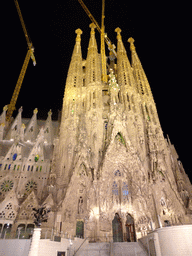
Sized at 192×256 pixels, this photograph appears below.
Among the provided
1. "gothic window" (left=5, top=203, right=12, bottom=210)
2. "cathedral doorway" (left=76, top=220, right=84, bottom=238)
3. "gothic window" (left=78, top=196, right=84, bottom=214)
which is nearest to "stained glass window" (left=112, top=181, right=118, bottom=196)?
"gothic window" (left=78, top=196, right=84, bottom=214)

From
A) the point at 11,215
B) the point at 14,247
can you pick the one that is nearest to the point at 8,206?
the point at 11,215

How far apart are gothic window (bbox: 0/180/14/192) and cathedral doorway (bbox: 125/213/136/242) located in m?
15.0

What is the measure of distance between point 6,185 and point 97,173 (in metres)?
11.7

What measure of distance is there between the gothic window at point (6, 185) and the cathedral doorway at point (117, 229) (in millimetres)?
13555

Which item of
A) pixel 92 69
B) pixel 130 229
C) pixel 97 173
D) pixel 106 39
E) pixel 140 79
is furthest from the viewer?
pixel 106 39

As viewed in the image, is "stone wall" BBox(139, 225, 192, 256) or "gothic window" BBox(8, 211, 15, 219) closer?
"stone wall" BBox(139, 225, 192, 256)

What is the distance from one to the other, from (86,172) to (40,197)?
670 centimetres

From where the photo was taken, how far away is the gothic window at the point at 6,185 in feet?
68.9

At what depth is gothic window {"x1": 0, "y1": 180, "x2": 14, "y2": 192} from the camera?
68.9 feet

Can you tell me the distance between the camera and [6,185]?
69.7 feet

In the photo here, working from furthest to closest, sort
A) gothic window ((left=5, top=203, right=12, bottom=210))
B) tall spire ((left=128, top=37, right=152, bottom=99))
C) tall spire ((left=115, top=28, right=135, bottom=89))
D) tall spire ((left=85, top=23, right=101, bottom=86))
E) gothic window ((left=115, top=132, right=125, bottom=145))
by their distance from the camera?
1. tall spire ((left=128, top=37, right=152, bottom=99))
2. tall spire ((left=115, top=28, right=135, bottom=89))
3. tall spire ((left=85, top=23, right=101, bottom=86))
4. gothic window ((left=115, top=132, right=125, bottom=145))
5. gothic window ((left=5, top=203, right=12, bottom=210))

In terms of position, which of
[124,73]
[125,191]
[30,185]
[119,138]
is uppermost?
[124,73]

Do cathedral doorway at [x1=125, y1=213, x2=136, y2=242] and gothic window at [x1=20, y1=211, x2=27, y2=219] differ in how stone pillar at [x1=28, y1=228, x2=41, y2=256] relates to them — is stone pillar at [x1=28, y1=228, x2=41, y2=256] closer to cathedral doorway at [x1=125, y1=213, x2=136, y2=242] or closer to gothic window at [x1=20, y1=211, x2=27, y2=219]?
gothic window at [x1=20, y1=211, x2=27, y2=219]

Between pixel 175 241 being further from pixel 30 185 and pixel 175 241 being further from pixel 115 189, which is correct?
pixel 30 185
